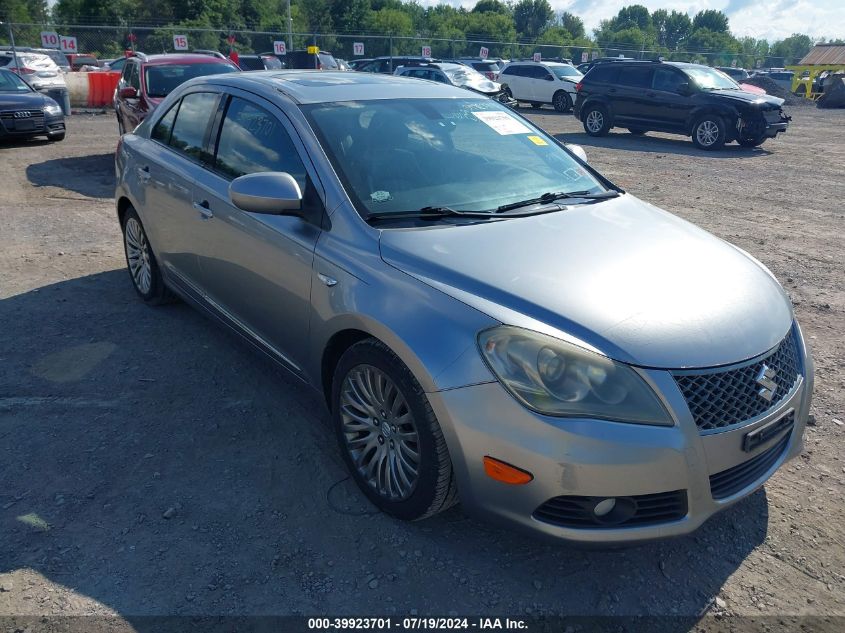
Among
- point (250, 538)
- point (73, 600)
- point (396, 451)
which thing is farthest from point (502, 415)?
point (73, 600)

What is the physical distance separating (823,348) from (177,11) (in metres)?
61.9

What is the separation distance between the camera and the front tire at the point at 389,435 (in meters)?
2.63

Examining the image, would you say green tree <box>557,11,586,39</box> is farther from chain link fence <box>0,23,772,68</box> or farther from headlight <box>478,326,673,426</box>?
headlight <box>478,326,673,426</box>

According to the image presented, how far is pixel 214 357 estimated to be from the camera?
14.9 feet

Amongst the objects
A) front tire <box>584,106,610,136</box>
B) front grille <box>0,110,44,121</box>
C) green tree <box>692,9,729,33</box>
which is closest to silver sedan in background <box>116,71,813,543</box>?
front grille <box>0,110,44,121</box>

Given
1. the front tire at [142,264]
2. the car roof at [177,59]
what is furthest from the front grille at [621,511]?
the car roof at [177,59]

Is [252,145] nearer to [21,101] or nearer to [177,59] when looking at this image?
[177,59]

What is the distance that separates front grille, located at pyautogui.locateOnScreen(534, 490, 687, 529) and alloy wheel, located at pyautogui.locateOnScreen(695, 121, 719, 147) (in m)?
14.3

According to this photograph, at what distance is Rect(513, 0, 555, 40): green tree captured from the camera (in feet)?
308

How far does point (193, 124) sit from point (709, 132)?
13348mm

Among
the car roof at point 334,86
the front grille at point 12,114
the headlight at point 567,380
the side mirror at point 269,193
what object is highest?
the car roof at point 334,86

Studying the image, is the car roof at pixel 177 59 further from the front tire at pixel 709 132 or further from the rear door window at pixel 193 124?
the front tire at pixel 709 132

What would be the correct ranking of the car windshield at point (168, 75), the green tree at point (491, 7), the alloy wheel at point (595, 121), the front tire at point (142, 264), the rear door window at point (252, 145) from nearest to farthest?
the rear door window at point (252, 145), the front tire at point (142, 264), the car windshield at point (168, 75), the alloy wheel at point (595, 121), the green tree at point (491, 7)

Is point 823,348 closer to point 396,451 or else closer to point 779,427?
point 779,427
